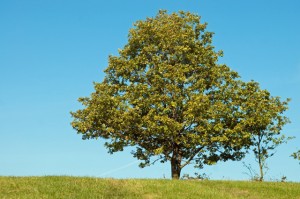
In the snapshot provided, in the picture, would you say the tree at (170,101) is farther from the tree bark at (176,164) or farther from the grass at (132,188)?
the grass at (132,188)

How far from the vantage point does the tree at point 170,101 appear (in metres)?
40.7

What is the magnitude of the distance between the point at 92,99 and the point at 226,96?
12.9m

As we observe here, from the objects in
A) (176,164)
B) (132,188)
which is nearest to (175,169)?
(176,164)

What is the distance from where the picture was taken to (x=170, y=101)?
4119 cm

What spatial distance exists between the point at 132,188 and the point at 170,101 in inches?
545

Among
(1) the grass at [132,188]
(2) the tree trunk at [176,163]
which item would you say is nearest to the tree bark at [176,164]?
(2) the tree trunk at [176,163]

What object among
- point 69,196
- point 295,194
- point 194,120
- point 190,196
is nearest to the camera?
point 69,196

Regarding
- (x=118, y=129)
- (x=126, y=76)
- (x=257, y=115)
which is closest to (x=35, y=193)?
(x=118, y=129)

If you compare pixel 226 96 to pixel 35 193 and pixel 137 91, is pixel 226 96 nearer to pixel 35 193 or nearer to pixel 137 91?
pixel 137 91

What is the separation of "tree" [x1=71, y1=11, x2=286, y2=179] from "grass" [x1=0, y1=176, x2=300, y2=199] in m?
8.28

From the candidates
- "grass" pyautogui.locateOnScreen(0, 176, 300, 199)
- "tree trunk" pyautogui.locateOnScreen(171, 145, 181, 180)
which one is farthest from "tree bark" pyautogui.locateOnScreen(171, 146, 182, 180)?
"grass" pyautogui.locateOnScreen(0, 176, 300, 199)

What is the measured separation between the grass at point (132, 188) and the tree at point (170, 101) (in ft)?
27.2

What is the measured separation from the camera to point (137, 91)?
137 ft

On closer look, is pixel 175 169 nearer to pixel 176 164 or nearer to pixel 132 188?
pixel 176 164
